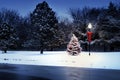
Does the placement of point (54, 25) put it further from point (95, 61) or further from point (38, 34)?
point (95, 61)

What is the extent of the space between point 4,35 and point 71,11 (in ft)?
88.8

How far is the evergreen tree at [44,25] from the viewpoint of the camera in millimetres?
45938

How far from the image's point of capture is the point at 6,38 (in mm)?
51875

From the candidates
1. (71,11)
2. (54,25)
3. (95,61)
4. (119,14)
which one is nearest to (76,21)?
(71,11)

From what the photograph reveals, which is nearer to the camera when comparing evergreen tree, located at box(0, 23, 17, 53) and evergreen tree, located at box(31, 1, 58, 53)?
evergreen tree, located at box(31, 1, 58, 53)

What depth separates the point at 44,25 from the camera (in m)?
46.2

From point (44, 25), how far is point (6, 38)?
944cm

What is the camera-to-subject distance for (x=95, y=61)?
28297 mm

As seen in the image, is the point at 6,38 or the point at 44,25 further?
the point at 6,38

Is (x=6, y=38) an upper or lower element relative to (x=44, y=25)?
lower

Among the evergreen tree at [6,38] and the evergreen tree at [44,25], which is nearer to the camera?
the evergreen tree at [44,25]

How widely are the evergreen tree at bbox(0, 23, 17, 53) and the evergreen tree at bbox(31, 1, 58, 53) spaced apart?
273 inches

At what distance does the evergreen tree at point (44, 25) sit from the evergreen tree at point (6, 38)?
22.8 feet

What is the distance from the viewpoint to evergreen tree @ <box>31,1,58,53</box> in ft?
151
